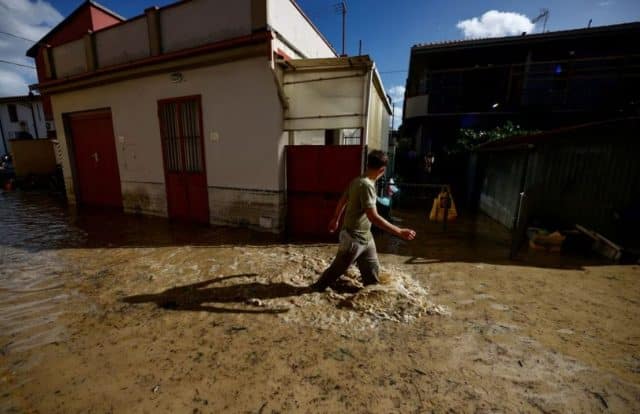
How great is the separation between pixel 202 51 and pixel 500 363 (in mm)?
7565

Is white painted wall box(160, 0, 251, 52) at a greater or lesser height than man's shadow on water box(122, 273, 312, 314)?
greater

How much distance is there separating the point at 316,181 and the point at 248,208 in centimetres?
194

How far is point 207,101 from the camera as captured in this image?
6.45 metres

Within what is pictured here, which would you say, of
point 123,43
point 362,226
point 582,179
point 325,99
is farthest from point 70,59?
point 582,179

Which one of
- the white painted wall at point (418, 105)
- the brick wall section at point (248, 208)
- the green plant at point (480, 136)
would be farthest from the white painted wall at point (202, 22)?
the white painted wall at point (418, 105)

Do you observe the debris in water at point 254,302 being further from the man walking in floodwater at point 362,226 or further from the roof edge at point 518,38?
the roof edge at point 518,38

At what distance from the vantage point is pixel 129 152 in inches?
313

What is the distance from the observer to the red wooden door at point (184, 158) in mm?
6855

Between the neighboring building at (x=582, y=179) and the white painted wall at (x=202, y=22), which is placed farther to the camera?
the white painted wall at (x=202, y=22)

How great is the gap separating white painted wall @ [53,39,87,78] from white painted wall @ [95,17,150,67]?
88 centimetres

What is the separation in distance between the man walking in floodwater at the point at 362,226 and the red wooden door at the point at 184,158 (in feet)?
16.3

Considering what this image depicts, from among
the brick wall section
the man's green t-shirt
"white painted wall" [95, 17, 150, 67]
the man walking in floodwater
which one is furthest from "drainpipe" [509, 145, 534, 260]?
"white painted wall" [95, 17, 150, 67]

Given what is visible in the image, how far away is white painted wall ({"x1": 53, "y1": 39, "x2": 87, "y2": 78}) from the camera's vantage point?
8.21m

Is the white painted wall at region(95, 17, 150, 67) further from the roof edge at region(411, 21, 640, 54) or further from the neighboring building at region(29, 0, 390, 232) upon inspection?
the roof edge at region(411, 21, 640, 54)
